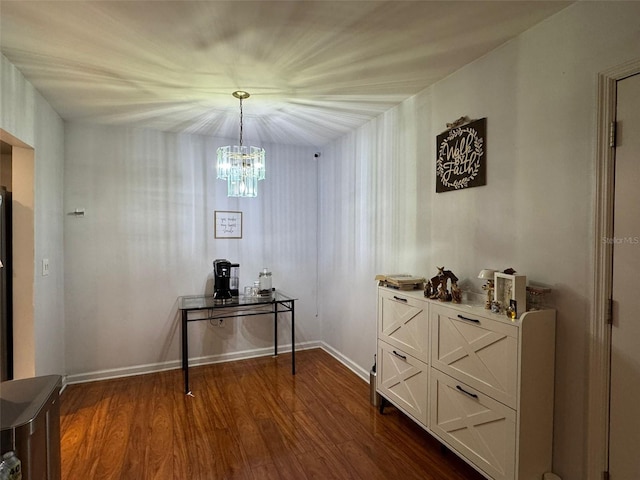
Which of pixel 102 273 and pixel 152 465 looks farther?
pixel 102 273

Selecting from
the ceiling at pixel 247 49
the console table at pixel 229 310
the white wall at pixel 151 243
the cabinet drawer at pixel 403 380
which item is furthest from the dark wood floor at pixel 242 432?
the ceiling at pixel 247 49

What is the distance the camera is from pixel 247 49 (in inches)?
80.0

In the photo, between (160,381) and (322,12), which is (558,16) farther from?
(160,381)

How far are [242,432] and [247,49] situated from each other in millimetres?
2576

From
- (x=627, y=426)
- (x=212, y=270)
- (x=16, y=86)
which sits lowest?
(x=627, y=426)

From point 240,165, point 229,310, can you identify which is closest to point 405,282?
point 240,165

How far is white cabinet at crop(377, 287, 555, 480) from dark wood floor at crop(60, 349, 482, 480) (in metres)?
0.29

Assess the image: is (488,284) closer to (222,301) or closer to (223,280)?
(222,301)

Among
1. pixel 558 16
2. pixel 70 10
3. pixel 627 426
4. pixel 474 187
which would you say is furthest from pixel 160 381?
pixel 558 16

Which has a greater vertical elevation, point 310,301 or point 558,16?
point 558,16

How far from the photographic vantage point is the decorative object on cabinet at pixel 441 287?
7.21 ft

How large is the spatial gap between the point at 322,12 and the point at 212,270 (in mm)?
2882

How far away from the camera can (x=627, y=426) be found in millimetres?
1509

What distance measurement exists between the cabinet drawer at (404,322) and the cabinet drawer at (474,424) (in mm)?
204
